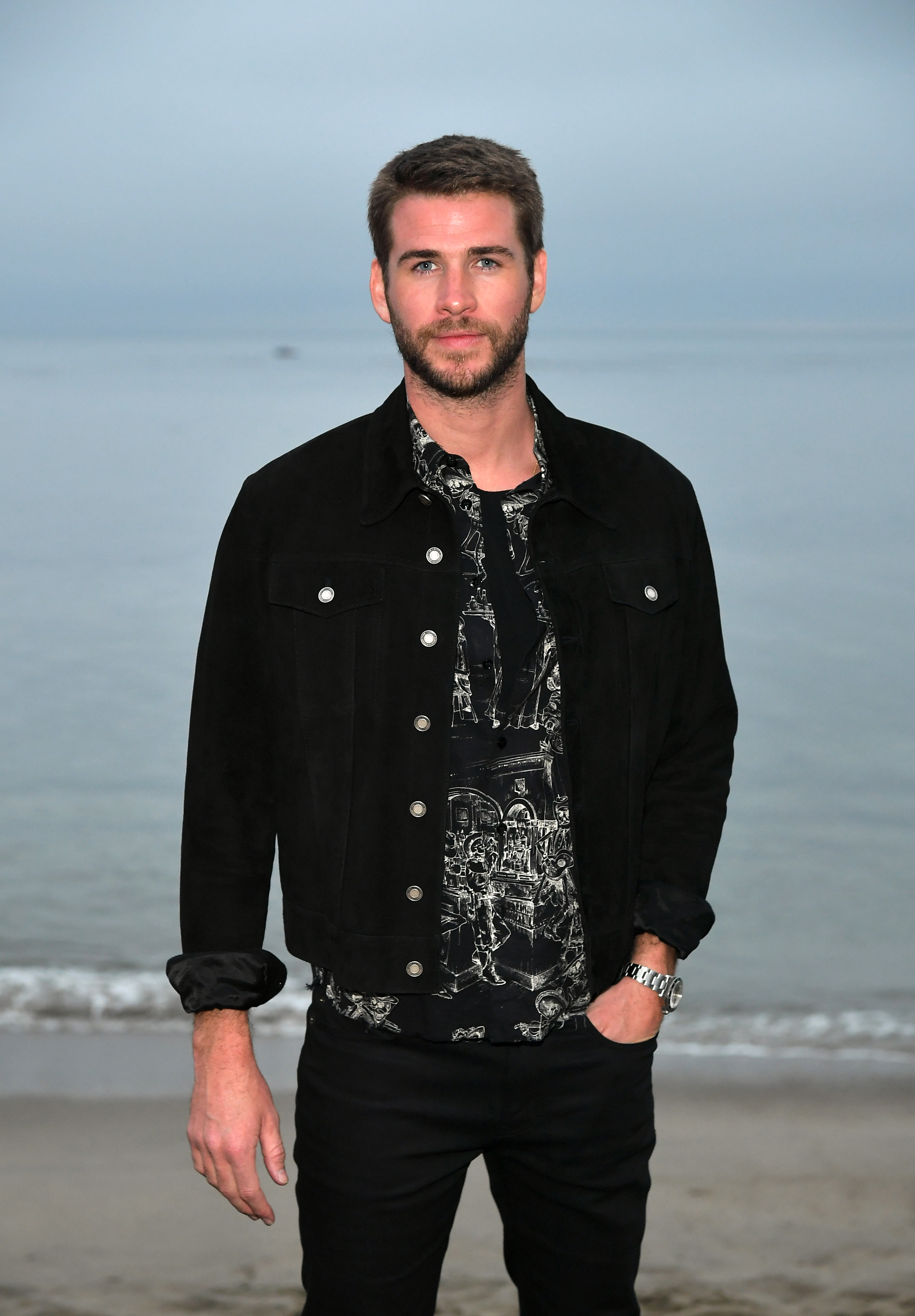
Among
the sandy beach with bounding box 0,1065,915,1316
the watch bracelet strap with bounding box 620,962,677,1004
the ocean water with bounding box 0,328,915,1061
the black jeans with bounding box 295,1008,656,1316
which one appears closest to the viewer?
the black jeans with bounding box 295,1008,656,1316

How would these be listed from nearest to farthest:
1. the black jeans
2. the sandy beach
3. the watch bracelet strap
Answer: the black jeans
the watch bracelet strap
the sandy beach

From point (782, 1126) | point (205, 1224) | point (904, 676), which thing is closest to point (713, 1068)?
point (782, 1126)

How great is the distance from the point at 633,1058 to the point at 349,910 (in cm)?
44

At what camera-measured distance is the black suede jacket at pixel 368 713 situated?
1891 mm

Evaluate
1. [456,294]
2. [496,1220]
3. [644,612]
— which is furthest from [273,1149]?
[496,1220]

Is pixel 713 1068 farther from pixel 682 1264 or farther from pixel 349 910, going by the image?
pixel 349 910

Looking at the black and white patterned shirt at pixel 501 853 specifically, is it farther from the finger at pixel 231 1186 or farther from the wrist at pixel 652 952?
the finger at pixel 231 1186

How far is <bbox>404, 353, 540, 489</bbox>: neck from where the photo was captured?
77.1 inches

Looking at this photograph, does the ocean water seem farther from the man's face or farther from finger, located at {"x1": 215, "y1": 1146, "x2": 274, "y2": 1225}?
the man's face

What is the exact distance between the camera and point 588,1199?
76.5 inches

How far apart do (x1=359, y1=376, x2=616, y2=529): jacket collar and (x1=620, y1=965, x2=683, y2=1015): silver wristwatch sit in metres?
0.62

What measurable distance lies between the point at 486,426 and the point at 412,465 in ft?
0.38

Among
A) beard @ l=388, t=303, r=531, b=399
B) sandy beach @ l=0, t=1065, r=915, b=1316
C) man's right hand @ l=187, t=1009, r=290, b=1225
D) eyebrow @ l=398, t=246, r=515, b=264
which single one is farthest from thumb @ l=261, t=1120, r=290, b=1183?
sandy beach @ l=0, t=1065, r=915, b=1316

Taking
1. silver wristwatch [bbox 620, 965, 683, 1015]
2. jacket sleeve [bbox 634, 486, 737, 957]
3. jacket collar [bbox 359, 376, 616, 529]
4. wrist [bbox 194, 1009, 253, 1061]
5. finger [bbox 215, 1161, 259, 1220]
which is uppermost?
jacket collar [bbox 359, 376, 616, 529]
